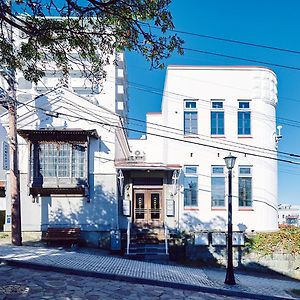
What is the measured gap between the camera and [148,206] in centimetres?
1789

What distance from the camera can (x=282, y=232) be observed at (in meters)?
16.1

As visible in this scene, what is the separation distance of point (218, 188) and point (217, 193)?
0.27 m

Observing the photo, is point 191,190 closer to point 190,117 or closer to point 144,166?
point 144,166

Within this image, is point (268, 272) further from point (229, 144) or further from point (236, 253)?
point (229, 144)

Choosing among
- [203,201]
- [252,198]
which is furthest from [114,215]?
[252,198]

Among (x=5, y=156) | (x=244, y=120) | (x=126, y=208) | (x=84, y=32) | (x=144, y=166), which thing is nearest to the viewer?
(x=84, y=32)

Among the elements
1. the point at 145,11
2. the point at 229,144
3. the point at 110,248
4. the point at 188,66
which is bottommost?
the point at 110,248

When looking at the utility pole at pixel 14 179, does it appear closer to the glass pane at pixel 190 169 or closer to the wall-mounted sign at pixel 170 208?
the wall-mounted sign at pixel 170 208

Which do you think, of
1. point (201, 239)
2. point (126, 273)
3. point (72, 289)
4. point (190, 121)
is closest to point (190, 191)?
point (201, 239)

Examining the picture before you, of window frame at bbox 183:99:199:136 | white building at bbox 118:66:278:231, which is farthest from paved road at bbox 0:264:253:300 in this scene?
window frame at bbox 183:99:199:136

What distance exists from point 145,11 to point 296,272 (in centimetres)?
1378

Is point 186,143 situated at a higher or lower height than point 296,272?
higher

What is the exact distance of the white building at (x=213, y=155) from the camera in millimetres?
17672

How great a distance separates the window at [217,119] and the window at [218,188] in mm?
2140
